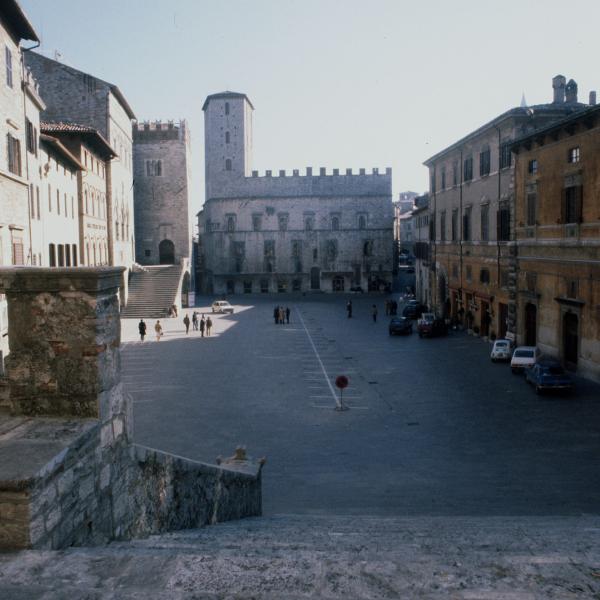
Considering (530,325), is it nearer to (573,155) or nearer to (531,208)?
(531,208)

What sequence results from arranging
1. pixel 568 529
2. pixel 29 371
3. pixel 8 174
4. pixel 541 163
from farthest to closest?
pixel 541 163
pixel 8 174
pixel 568 529
pixel 29 371

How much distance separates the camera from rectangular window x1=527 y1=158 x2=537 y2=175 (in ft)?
94.9

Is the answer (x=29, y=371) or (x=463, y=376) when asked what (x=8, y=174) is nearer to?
(x=463, y=376)

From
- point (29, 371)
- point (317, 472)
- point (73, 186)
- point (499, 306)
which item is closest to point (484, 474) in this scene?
point (317, 472)

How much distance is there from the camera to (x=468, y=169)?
128 ft

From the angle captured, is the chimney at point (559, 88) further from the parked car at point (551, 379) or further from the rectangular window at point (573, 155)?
the parked car at point (551, 379)

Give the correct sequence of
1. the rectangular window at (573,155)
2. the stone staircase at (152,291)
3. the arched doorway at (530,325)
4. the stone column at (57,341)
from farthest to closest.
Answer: the stone staircase at (152,291), the arched doorway at (530,325), the rectangular window at (573,155), the stone column at (57,341)

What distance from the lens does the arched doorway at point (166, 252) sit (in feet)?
209

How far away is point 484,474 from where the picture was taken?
14.2 metres

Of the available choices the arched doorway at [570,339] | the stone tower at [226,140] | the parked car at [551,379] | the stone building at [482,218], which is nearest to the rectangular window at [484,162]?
the stone building at [482,218]

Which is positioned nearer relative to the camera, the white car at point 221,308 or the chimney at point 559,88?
the chimney at point 559,88

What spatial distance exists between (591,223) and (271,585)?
22.4m

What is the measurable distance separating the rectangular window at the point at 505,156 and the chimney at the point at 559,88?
16.2 ft

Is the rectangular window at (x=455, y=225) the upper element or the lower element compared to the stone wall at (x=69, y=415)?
upper
